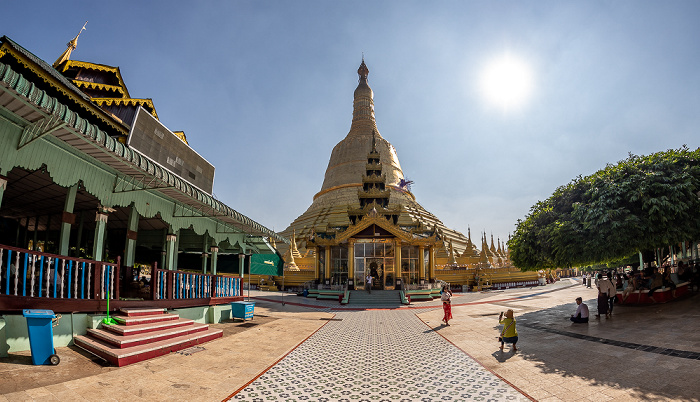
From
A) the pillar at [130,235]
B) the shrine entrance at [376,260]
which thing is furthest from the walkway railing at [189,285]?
the shrine entrance at [376,260]

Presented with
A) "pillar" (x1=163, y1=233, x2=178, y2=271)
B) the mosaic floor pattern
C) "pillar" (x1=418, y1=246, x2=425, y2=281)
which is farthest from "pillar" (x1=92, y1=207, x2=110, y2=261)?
"pillar" (x1=418, y1=246, x2=425, y2=281)

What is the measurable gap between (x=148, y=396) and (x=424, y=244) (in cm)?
2113

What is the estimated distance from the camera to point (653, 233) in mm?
12086

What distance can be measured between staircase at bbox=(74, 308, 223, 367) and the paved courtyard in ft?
0.72

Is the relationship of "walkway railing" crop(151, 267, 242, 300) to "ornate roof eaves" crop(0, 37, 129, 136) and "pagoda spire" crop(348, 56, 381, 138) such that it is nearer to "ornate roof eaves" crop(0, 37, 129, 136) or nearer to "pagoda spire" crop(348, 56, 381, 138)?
"ornate roof eaves" crop(0, 37, 129, 136)

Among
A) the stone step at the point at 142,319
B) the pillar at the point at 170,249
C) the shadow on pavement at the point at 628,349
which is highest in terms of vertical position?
the pillar at the point at 170,249

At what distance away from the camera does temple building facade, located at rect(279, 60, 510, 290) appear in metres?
23.7

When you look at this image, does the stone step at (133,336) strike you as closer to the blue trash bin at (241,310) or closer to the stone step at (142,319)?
the stone step at (142,319)

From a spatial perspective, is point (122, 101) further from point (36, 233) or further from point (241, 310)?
point (241, 310)

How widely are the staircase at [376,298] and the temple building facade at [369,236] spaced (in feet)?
3.54

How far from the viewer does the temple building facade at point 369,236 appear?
23.7 metres

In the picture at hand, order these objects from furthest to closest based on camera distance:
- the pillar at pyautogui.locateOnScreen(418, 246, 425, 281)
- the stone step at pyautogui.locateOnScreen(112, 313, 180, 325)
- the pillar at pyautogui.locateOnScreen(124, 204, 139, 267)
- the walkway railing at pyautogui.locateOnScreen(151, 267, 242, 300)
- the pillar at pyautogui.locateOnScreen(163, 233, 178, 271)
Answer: the pillar at pyautogui.locateOnScreen(418, 246, 425, 281), the pillar at pyautogui.locateOnScreen(163, 233, 178, 271), the pillar at pyautogui.locateOnScreen(124, 204, 139, 267), the walkway railing at pyautogui.locateOnScreen(151, 267, 242, 300), the stone step at pyautogui.locateOnScreen(112, 313, 180, 325)

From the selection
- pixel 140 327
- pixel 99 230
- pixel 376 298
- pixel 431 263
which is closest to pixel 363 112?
pixel 431 263

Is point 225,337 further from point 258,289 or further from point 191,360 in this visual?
point 258,289
